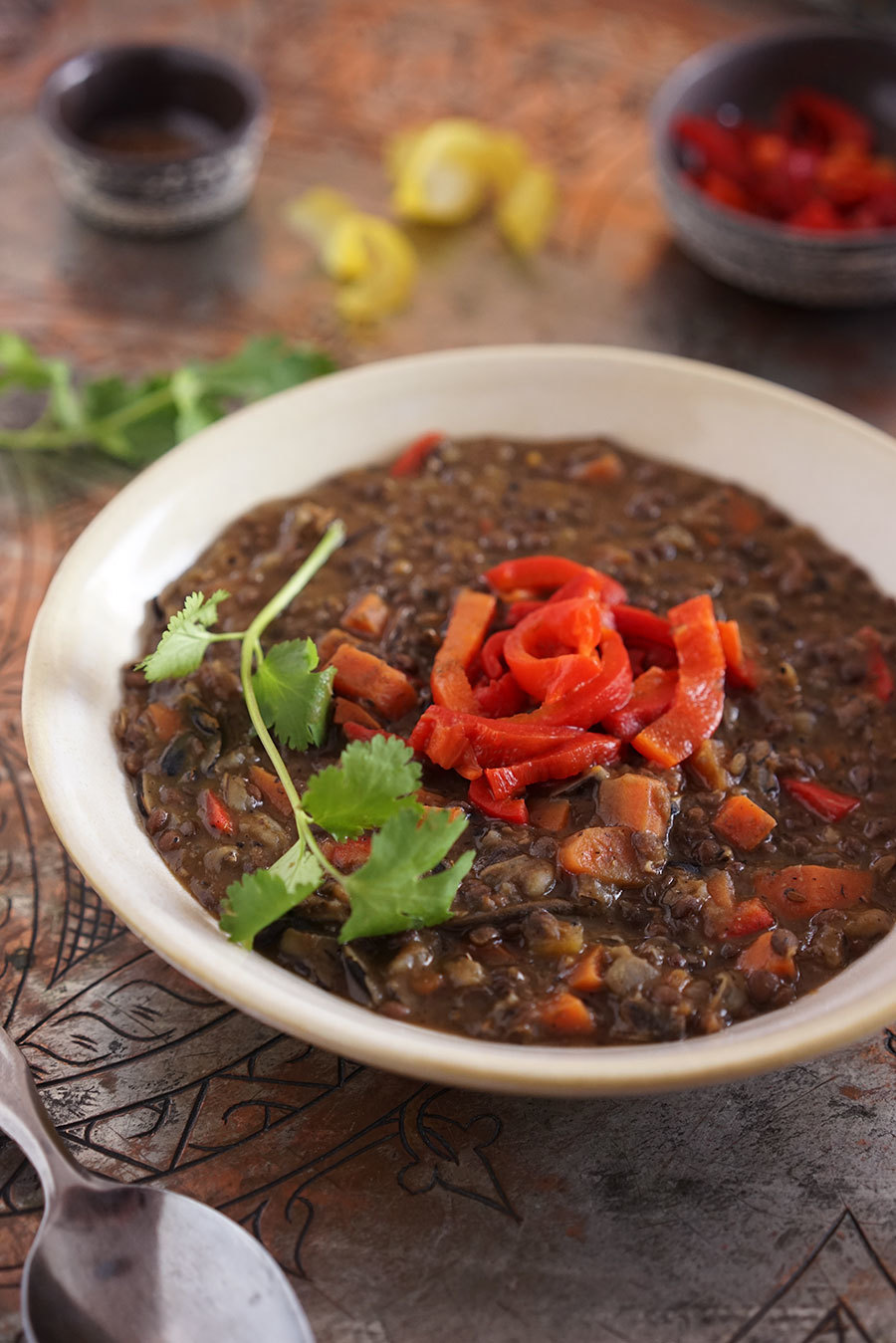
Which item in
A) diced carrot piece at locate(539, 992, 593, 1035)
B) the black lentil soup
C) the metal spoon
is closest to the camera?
the metal spoon

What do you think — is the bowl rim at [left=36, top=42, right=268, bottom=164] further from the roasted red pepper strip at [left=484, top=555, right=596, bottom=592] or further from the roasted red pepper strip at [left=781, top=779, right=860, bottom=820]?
the roasted red pepper strip at [left=781, top=779, right=860, bottom=820]

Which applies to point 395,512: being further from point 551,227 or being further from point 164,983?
point 551,227

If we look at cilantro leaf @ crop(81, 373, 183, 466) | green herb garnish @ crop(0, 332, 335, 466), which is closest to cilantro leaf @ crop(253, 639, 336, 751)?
green herb garnish @ crop(0, 332, 335, 466)

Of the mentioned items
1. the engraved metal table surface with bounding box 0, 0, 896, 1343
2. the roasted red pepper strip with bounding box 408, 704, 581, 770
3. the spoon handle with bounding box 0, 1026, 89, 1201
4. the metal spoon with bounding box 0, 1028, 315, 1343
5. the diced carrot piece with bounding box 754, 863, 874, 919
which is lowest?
the engraved metal table surface with bounding box 0, 0, 896, 1343

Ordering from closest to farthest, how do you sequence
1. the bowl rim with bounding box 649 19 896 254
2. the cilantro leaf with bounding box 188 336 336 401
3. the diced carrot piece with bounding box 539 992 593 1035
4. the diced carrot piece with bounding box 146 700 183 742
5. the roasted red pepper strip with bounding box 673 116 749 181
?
the diced carrot piece with bounding box 539 992 593 1035
the diced carrot piece with bounding box 146 700 183 742
the cilantro leaf with bounding box 188 336 336 401
the bowl rim with bounding box 649 19 896 254
the roasted red pepper strip with bounding box 673 116 749 181

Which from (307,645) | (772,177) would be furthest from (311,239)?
(307,645)

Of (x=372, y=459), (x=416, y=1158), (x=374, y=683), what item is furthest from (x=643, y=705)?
(x=372, y=459)

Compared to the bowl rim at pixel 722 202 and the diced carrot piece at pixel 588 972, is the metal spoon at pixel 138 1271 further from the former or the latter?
the bowl rim at pixel 722 202
